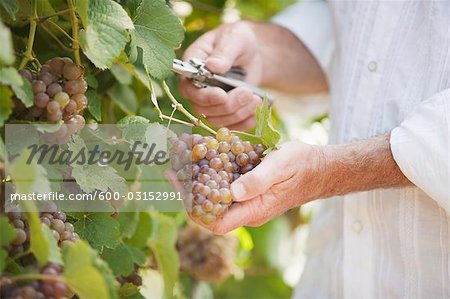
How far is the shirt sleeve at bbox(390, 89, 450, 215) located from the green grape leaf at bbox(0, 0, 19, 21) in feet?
1.95

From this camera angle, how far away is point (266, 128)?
3.09 ft

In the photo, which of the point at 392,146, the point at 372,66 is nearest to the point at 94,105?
the point at 392,146

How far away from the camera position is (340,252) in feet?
4.49

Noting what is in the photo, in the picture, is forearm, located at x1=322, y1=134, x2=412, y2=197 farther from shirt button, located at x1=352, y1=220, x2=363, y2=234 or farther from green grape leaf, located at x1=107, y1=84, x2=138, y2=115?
green grape leaf, located at x1=107, y1=84, x2=138, y2=115

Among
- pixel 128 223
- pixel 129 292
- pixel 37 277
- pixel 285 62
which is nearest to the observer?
pixel 37 277

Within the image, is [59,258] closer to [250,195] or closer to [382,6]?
[250,195]

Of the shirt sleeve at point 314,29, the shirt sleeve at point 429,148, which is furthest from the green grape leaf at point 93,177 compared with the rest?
the shirt sleeve at point 314,29

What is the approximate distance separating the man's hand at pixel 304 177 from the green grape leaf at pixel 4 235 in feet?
0.99

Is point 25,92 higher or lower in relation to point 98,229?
higher

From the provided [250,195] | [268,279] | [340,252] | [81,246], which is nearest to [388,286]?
[340,252]

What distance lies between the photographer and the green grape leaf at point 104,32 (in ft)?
2.69

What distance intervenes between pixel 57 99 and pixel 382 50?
716mm

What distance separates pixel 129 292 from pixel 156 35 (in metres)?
0.39

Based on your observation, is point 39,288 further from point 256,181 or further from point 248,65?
point 248,65
